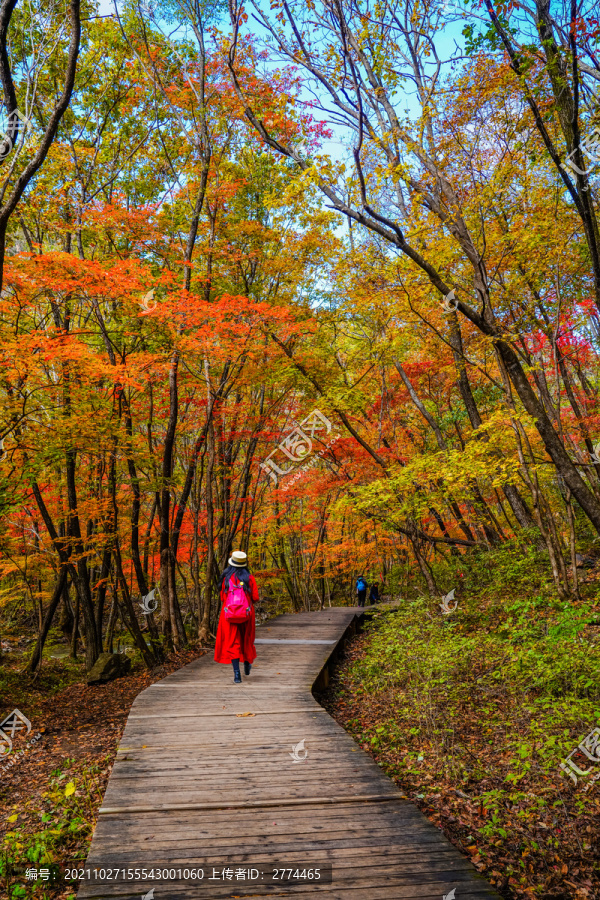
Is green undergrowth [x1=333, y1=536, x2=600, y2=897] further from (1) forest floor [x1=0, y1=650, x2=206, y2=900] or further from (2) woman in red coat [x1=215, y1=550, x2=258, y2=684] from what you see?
(1) forest floor [x1=0, y1=650, x2=206, y2=900]

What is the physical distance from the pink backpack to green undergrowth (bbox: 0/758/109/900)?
6.57 feet

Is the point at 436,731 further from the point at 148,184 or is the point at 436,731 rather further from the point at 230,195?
the point at 148,184

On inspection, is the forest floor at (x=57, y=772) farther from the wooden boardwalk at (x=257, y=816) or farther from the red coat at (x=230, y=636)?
the red coat at (x=230, y=636)

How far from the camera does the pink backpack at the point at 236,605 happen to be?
5.80 m

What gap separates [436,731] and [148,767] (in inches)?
117

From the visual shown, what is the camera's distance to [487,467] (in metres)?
7.25

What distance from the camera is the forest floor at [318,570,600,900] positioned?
3105mm

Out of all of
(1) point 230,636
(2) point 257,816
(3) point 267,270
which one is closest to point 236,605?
(1) point 230,636


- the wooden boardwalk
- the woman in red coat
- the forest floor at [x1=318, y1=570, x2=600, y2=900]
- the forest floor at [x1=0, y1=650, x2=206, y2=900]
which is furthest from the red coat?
the forest floor at [x1=318, y1=570, x2=600, y2=900]

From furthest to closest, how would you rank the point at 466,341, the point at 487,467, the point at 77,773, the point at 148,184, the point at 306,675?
the point at 466,341
the point at 148,184
the point at 487,467
the point at 306,675
the point at 77,773

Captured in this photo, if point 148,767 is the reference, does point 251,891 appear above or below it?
above

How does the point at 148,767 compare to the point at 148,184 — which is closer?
the point at 148,767

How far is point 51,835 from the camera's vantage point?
11.6 feet

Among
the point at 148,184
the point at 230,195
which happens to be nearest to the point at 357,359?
the point at 230,195
